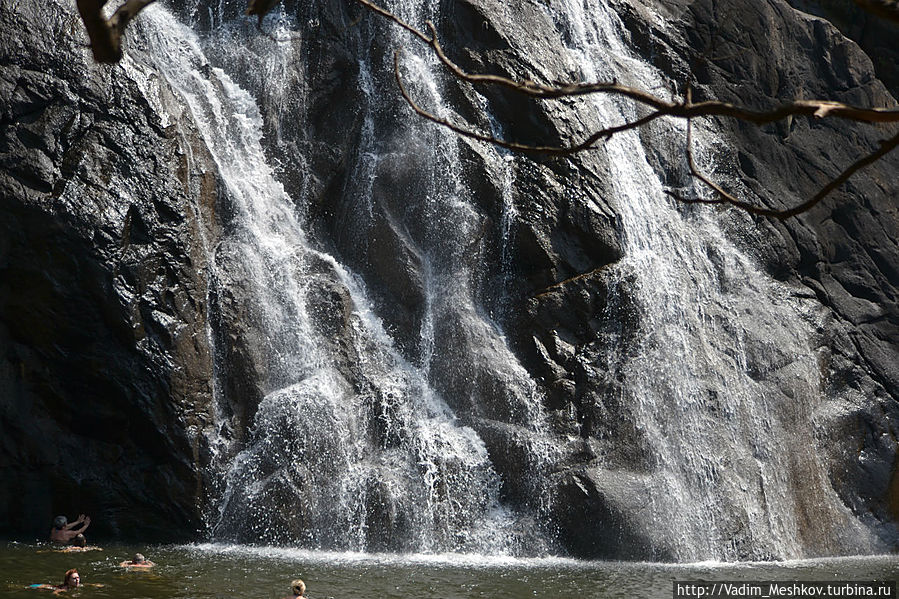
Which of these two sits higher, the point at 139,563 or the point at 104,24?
the point at 104,24

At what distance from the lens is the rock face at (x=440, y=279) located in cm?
1333

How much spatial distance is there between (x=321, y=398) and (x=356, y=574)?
135 inches

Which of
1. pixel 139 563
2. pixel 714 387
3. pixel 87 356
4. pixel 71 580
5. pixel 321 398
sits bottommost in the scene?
pixel 71 580

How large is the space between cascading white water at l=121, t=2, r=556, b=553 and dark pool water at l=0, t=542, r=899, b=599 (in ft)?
2.00

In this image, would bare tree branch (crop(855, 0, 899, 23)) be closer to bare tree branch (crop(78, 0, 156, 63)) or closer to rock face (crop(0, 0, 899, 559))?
bare tree branch (crop(78, 0, 156, 63))

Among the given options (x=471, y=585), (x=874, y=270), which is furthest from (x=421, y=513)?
(x=874, y=270)

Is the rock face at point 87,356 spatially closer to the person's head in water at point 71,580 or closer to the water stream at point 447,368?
the water stream at point 447,368

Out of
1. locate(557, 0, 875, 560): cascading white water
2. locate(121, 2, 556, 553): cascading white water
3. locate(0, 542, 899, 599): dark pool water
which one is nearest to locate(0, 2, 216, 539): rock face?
locate(121, 2, 556, 553): cascading white water

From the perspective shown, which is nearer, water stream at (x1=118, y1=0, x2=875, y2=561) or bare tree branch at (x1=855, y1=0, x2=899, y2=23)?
bare tree branch at (x1=855, y1=0, x2=899, y2=23)

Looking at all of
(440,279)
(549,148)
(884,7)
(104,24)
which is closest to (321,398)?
(440,279)

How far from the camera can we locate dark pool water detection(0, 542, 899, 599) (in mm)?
10000

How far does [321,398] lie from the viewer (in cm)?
1388

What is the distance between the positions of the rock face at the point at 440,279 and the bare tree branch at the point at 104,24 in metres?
10.3

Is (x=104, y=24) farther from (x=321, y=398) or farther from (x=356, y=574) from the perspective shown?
(x=321, y=398)
